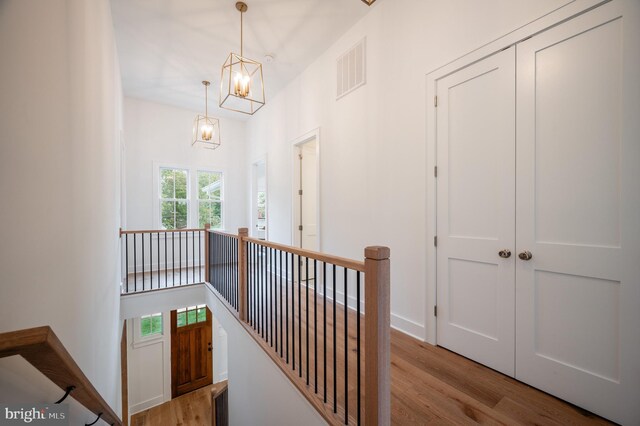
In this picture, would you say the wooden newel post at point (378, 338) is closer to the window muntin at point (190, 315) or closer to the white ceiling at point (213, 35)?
the white ceiling at point (213, 35)

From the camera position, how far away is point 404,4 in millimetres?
2648

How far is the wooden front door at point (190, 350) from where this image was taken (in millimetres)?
5961

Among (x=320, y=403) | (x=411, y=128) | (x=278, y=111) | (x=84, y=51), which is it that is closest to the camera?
(x=320, y=403)

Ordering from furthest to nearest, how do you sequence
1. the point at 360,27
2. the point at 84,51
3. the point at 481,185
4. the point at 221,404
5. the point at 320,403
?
the point at 221,404
the point at 360,27
the point at 481,185
the point at 84,51
the point at 320,403

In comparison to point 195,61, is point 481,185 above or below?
below

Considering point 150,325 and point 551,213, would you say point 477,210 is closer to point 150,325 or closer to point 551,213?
point 551,213

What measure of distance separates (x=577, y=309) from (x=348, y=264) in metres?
1.51

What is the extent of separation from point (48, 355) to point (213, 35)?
4.03 meters

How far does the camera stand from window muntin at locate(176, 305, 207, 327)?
19.8 ft

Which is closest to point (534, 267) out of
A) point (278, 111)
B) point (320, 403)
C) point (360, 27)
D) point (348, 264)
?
point (348, 264)

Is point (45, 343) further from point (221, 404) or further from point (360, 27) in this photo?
point (221, 404)

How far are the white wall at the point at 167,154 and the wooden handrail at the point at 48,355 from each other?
542 cm

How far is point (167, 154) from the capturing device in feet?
18.6

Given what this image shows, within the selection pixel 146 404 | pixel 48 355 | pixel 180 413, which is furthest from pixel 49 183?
pixel 146 404
